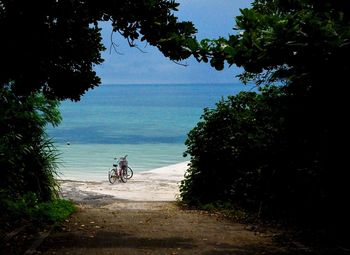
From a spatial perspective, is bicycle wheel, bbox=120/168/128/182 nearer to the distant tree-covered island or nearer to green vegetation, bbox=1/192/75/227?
the distant tree-covered island

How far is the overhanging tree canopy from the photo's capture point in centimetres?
827

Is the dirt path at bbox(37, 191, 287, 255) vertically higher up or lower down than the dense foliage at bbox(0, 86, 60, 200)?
lower down

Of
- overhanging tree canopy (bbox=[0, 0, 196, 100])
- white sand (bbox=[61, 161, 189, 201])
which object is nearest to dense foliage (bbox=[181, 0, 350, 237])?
overhanging tree canopy (bbox=[0, 0, 196, 100])

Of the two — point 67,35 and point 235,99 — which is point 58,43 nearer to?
point 67,35

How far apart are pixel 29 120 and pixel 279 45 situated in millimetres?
7998

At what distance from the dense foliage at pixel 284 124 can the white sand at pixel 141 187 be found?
4.85 meters

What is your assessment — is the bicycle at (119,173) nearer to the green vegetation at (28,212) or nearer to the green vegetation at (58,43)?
the green vegetation at (58,43)

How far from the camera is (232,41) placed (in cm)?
652

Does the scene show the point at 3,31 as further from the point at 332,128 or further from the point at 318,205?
the point at 318,205

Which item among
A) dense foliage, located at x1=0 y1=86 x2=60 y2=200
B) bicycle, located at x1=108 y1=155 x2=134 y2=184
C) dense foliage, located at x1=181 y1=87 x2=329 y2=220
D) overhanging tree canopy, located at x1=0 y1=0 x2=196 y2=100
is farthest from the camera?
bicycle, located at x1=108 y1=155 x2=134 y2=184

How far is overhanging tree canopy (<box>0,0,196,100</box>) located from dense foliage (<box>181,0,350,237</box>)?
1.73 meters

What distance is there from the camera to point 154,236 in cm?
862

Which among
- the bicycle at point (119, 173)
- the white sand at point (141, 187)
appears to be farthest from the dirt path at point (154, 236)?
the bicycle at point (119, 173)

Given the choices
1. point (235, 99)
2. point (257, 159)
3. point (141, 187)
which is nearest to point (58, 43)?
point (257, 159)
